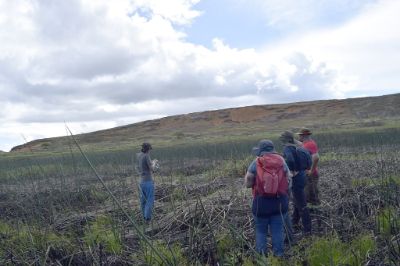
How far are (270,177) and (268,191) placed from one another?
0.16 metres

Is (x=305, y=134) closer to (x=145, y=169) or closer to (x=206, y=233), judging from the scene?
(x=206, y=233)

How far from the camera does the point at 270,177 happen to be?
511cm

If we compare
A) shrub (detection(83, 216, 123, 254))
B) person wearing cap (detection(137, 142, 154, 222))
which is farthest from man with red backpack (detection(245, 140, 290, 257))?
person wearing cap (detection(137, 142, 154, 222))

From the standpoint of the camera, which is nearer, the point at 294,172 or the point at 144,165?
the point at 294,172

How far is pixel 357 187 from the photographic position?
298 inches

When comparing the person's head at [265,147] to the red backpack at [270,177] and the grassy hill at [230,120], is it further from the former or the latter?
the grassy hill at [230,120]

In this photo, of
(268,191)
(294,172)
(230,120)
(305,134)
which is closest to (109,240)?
(268,191)

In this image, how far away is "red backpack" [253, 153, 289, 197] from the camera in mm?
5113

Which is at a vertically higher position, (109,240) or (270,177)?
(270,177)

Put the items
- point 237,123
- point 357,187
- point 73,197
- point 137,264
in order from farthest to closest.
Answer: point 237,123, point 73,197, point 357,187, point 137,264

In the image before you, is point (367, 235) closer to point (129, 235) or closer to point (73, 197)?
point (129, 235)

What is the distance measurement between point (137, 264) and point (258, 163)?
1726mm

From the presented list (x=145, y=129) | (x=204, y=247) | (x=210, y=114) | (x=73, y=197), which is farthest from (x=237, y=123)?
(x=204, y=247)

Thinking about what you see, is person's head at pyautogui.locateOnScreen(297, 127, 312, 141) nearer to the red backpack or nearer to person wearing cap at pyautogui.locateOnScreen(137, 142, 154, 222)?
the red backpack
